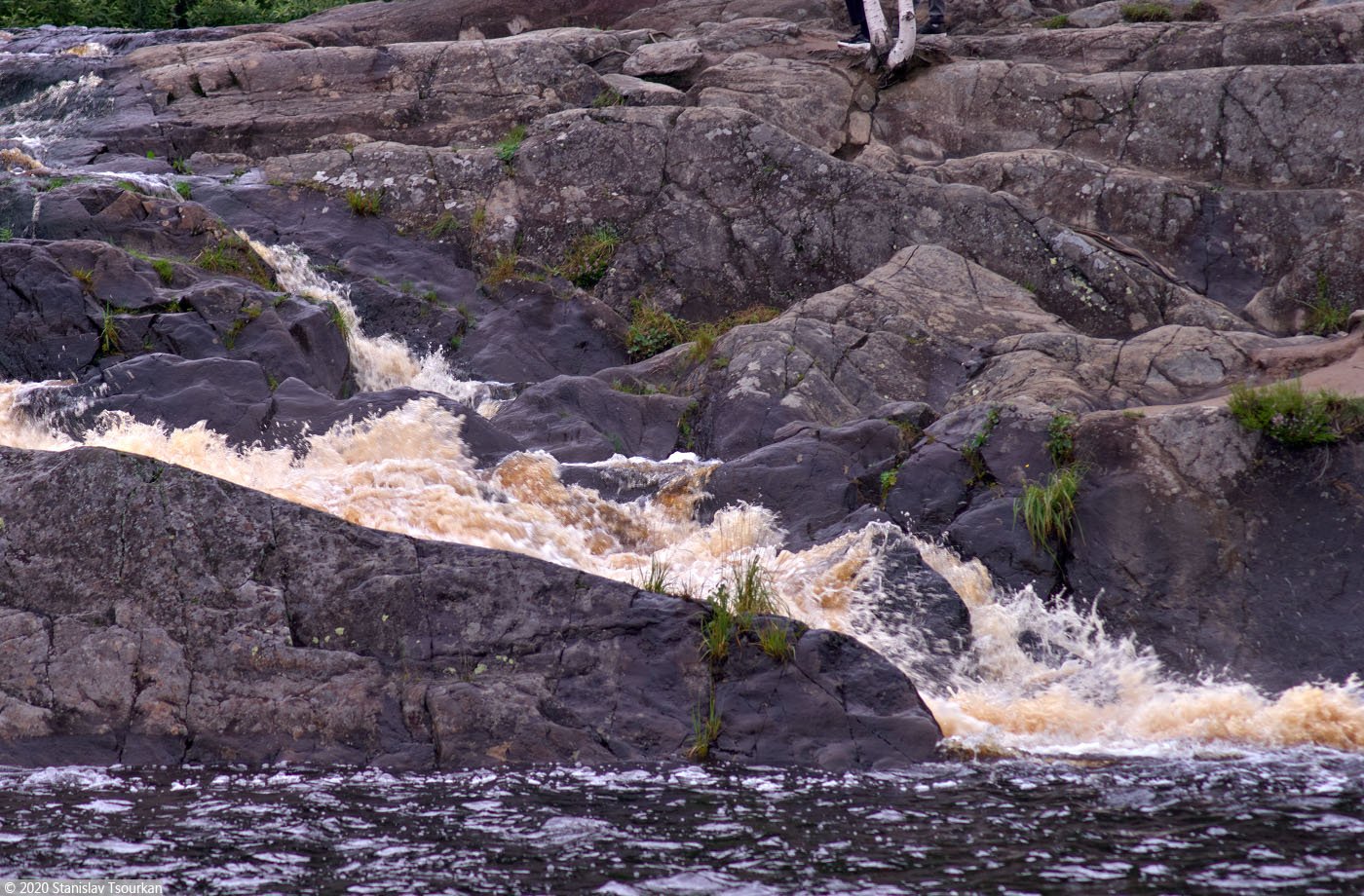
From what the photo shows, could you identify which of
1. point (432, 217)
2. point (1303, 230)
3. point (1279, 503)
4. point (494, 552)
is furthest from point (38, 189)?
point (1303, 230)

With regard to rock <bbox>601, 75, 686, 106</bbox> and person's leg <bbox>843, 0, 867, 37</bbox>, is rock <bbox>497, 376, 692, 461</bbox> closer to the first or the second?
rock <bbox>601, 75, 686, 106</bbox>

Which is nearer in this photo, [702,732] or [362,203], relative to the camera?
[702,732]

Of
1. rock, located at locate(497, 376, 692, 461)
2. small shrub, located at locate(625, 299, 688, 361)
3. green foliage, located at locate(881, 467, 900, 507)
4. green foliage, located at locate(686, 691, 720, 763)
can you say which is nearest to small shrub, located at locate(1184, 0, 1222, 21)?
small shrub, located at locate(625, 299, 688, 361)

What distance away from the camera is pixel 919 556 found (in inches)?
367

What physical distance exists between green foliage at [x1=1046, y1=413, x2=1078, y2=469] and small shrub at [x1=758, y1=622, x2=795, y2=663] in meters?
3.18

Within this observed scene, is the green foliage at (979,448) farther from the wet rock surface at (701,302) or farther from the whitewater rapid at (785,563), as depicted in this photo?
the whitewater rapid at (785,563)

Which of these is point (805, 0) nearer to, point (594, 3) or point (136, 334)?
point (594, 3)

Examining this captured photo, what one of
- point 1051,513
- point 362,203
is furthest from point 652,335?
point 1051,513

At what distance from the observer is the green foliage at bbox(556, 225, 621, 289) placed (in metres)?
15.6

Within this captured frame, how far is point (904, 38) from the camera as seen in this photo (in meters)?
18.2

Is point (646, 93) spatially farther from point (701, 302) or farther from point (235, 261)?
point (235, 261)

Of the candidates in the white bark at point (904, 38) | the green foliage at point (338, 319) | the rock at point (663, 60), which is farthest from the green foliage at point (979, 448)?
the rock at point (663, 60)

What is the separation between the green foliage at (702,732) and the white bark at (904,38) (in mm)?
13363

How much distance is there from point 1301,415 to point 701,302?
7943mm
